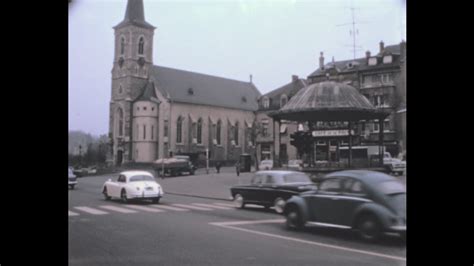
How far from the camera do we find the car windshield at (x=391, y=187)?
303 centimetres

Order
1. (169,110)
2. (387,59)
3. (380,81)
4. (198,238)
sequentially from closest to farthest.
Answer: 1. (198,238)
2. (387,59)
3. (380,81)
4. (169,110)

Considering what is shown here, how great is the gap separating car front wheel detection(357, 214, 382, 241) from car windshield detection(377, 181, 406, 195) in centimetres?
21

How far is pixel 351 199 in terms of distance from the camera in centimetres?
302

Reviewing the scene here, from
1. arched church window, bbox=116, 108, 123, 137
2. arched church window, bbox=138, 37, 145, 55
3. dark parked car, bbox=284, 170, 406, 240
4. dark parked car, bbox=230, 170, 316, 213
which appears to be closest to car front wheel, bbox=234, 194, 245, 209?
dark parked car, bbox=230, 170, 316, 213

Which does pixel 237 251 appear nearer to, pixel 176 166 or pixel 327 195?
pixel 327 195

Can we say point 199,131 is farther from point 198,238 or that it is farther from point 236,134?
point 198,238

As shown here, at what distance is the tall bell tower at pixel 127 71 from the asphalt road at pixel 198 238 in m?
0.47

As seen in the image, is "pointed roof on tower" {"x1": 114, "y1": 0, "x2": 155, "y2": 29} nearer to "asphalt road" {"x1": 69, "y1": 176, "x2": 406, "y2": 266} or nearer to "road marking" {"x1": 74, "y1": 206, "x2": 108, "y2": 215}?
"asphalt road" {"x1": 69, "y1": 176, "x2": 406, "y2": 266}

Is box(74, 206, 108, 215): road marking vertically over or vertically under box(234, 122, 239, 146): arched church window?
under

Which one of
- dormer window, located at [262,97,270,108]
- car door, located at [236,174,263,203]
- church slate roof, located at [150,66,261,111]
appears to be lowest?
car door, located at [236,174,263,203]

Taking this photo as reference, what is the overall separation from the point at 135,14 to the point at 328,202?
215 cm

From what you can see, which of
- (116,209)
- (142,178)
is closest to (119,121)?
(142,178)

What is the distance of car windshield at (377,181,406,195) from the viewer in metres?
3.03
